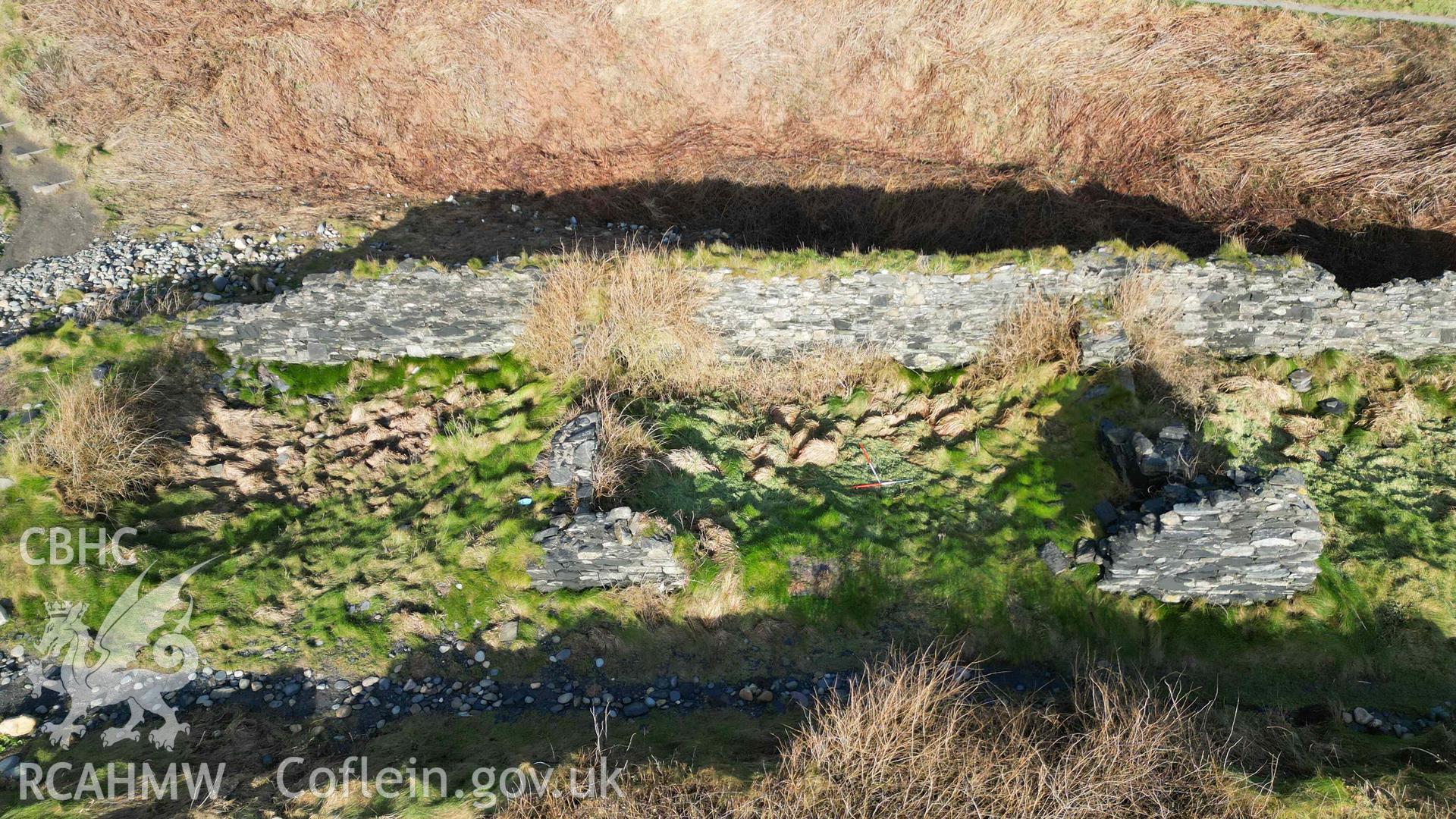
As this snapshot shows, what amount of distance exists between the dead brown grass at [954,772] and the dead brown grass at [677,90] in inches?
297

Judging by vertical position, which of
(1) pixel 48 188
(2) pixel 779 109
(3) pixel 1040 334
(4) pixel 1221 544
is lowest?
(4) pixel 1221 544

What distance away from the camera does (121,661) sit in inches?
241

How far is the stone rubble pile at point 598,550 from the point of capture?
610 centimetres

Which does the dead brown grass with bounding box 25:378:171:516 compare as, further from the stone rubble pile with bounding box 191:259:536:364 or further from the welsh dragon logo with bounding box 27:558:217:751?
the stone rubble pile with bounding box 191:259:536:364

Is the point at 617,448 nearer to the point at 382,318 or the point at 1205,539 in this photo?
the point at 382,318

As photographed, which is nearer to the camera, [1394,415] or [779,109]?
[1394,415]

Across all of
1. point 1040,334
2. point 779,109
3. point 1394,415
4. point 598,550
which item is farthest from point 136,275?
point 1394,415

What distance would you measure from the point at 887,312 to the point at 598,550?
3.87m

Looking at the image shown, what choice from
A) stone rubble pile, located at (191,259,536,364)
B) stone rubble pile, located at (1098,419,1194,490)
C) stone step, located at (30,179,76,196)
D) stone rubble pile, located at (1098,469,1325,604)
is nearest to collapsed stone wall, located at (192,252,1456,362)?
stone rubble pile, located at (191,259,536,364)

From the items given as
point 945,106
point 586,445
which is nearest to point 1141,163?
point 945,106

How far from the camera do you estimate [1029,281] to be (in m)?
7.57

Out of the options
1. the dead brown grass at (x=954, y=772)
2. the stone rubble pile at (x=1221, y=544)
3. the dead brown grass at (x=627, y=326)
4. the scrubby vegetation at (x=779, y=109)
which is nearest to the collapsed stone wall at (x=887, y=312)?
the dead brown grass at (x=627, y=326)

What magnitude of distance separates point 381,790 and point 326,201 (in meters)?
9.26

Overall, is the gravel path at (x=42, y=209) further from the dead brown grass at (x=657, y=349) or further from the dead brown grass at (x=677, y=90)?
the dead brown grass at (x=657, y=349)
